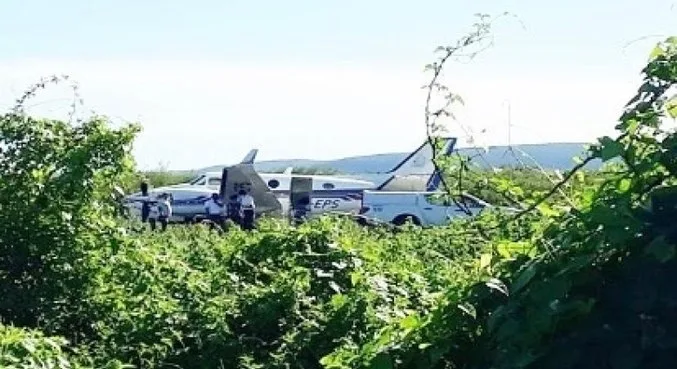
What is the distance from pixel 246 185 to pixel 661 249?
2916cm

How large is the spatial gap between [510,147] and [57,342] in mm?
1645

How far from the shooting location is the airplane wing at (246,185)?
3138 cm

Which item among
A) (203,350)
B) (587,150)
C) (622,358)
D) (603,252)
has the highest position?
(587,150)

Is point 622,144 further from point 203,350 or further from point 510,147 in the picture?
point 203,350

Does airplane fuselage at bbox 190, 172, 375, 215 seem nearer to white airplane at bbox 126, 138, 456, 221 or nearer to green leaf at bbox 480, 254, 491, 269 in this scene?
white airplane at bbox 126, 138, 456, 221

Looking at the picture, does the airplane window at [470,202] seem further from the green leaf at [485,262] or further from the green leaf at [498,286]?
the green leaf at [498,286]

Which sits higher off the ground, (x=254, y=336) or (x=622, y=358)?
(x=622, y=358)

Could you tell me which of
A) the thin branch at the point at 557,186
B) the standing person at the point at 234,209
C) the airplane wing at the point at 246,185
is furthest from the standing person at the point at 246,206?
the thin branch at the point at 557,186

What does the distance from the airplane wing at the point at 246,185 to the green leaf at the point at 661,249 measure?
2762 centimetres

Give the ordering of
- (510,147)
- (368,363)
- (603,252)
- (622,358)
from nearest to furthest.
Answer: (622,358) < (603,252) < (368,363) < (510,147)

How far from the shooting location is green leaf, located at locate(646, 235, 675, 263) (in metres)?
2.89

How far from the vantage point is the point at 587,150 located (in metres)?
3.40

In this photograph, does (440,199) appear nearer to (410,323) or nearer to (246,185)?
(410,323)

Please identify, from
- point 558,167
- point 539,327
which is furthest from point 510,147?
point 539,327
